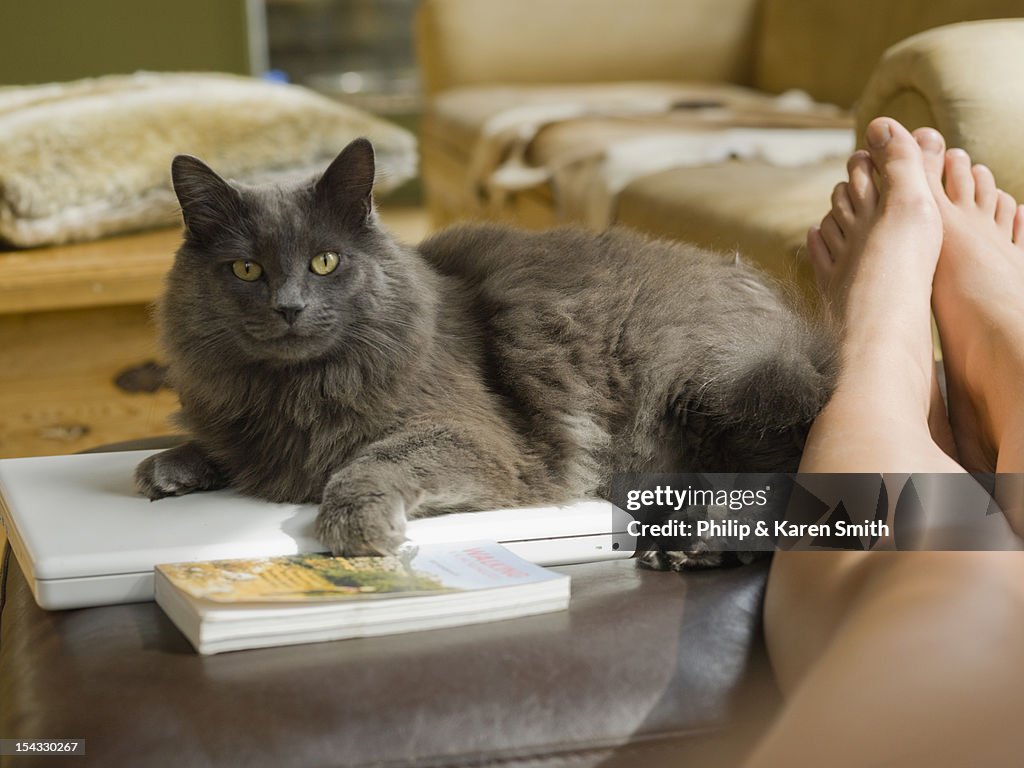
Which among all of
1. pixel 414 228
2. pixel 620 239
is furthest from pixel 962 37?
pixel 414 228

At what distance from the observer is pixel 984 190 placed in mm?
1606

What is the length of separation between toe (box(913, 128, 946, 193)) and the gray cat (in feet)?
1.46

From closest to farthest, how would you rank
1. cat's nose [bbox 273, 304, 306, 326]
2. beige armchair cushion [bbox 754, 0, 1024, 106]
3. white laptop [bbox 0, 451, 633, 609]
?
1. white laptop [bbox 0, 451, 633, 609]
2. cat's nose [bbox 273, 304, 306, 326]
3. beige armchair cushion [bbox 754, 0, 1024, 106]

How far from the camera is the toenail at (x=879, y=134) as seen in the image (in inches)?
64.2

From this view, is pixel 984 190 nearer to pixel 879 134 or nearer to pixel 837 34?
pixel 879 134

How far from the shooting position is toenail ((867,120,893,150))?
1631mm

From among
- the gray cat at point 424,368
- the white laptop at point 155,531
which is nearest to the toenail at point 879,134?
the gray cat at point 424,368

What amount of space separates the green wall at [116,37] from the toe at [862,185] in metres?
4.30

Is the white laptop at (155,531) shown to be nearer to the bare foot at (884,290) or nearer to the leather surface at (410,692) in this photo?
the leather surface at (410,692)

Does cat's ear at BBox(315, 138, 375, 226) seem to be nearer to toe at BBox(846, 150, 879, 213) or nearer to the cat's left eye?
the cat's left eye

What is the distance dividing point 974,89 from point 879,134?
0.15 m

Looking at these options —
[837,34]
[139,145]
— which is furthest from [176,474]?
[837,34]

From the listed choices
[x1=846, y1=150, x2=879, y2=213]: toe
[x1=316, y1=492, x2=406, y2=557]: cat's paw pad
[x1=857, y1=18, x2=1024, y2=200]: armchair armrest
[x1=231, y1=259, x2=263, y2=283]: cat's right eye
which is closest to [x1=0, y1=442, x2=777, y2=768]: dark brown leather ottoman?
[x1=316, y1=492, x2=406, y2=557]: cat's paw pad

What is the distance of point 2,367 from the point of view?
7.11ft
